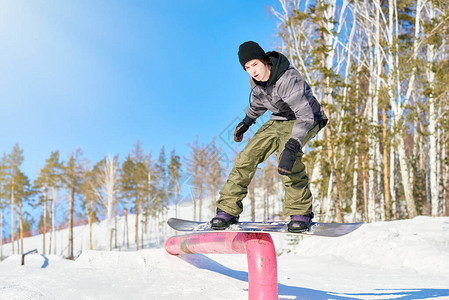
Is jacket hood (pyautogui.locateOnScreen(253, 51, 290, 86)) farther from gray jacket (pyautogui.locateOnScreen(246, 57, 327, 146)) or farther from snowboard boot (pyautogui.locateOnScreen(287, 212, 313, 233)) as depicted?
snowboard boot (pyautogui.locateOnScreen(287, 212, 313, 233))

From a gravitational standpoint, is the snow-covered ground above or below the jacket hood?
below

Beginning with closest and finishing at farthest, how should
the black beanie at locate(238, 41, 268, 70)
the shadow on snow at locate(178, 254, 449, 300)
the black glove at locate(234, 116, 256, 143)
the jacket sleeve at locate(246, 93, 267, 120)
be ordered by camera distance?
the black beanie at locate(238, 41, 268, 70) → the jacket sleeve at locate(246, 93, 267, 120) → the black glove at locate(234, 116, 256, 143) → the shadow on snow at locate(178, 254, 449, 300)

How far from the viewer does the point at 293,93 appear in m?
2.50

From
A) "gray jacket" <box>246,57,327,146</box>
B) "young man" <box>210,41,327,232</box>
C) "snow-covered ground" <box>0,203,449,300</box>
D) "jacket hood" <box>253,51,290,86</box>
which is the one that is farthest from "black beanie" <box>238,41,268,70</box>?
"snow-covered ground" <box>0,203,449,300</box>

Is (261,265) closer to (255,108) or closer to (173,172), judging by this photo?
(255,108)

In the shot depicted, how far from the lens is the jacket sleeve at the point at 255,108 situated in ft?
9.47

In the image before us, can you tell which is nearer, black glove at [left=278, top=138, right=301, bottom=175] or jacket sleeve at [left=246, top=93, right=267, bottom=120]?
black glove at [left=278, top=138, right=301, bottom=175]

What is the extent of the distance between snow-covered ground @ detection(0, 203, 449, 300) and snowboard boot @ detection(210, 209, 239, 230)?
0.78m

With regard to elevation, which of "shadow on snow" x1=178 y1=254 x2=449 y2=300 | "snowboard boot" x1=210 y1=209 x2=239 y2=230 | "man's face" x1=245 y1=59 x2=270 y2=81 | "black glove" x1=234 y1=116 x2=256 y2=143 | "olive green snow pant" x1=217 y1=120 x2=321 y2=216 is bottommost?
"shadow on snow" x1=178 y1=254 x2=449 y2=300

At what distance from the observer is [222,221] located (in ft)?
8.84

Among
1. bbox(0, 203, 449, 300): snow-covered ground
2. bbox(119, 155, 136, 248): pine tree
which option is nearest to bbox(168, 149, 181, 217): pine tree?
bbox(119, 155, 136, 248): pine tree

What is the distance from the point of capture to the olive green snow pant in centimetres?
267

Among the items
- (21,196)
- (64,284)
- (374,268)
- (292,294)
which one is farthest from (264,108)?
(21,196)

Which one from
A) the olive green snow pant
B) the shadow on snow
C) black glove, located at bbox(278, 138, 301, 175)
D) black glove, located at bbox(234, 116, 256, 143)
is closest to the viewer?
black glove, located at bbox(278, 138, 301, 175)
